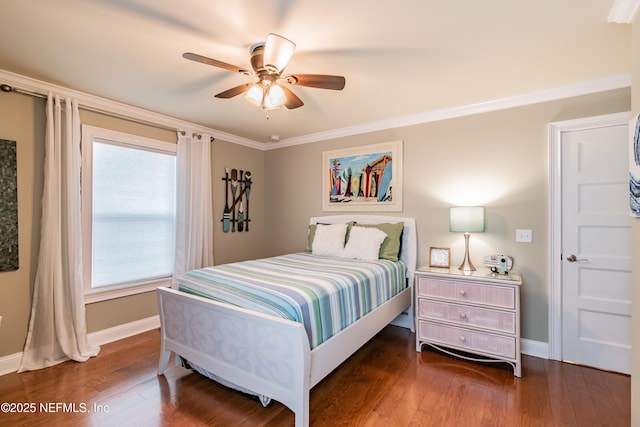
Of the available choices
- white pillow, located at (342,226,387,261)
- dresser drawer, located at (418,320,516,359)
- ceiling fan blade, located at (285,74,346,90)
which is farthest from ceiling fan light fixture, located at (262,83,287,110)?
dresser drawer, located at (418,320,516,359)

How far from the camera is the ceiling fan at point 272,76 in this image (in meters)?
1.66

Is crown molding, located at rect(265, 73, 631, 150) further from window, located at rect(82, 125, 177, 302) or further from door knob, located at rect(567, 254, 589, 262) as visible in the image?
window, located at rect(82, 125, 177, 302)

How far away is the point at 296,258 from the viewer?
3201mm

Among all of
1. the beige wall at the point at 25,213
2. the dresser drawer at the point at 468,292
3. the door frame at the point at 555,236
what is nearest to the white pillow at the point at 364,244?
the dresser drawer at the point at 468,292

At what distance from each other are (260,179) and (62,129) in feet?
7.89

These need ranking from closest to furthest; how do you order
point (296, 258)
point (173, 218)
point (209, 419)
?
point (209, 419), point (296, 258), point (173, 218)

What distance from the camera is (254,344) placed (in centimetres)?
175

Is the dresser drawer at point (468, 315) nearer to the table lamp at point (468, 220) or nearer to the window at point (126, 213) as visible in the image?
the table lamp at point (468, 220)

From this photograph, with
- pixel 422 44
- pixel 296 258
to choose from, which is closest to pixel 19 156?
pixel 296 258

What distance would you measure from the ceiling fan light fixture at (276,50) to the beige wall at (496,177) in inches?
77.9

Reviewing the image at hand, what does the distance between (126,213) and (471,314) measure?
3455 mm

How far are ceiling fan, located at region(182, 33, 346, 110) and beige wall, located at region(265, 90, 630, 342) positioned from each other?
164cm

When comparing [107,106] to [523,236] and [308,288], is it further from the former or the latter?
[523,236]

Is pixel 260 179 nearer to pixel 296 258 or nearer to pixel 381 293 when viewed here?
pixel 296 258
